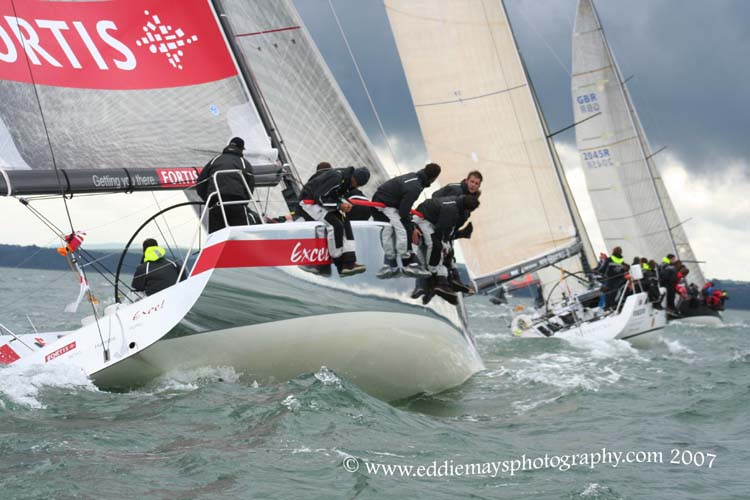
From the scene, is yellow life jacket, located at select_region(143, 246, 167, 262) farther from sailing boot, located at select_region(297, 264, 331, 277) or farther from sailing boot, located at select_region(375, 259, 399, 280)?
sailing boot, located at select_region(375, 259, 399, 280)

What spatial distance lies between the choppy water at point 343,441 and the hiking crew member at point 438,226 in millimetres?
1033

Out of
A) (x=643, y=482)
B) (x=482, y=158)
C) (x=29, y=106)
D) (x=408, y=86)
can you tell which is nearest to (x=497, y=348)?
(x=482, y=158)

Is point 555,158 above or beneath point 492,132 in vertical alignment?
beneath

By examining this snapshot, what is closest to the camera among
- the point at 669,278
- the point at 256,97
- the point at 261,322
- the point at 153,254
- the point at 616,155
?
the point at 261,322

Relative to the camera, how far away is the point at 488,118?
1783 cm

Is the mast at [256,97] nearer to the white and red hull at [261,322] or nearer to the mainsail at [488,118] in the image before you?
the white and red hull at [261,322]

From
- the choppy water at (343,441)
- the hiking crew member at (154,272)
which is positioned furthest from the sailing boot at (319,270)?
the hiking crew member at (154,272)

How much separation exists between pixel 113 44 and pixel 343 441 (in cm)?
472

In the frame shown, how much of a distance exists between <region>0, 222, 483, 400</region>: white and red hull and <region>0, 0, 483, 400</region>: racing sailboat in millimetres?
11

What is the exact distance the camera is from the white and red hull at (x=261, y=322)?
6.44m

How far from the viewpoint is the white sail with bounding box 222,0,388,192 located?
965 centimetres

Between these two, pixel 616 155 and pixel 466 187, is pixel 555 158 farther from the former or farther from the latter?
pixel 616 155

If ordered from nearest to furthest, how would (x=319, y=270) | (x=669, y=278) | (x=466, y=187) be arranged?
(x=319, y=270) → (x=466, y=187) → (x=669, y=278)

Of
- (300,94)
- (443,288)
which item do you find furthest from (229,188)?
(300,94)
